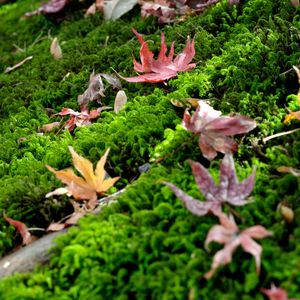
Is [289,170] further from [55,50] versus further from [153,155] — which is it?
[55,50]

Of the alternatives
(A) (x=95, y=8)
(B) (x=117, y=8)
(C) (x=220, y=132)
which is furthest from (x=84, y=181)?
(A) (x=95, y=8)

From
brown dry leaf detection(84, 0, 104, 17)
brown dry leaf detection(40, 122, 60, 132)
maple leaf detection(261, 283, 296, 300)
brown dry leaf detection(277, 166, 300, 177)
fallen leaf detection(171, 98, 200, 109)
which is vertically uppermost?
fallen leaf detection(171, 98, 200, 109)

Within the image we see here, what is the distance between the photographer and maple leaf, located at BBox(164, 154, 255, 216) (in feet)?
5.24

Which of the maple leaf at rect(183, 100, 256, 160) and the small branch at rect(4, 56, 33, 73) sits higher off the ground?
the maple leaf at rect(183, 100, 256, 160)

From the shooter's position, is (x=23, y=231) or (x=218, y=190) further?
(x=23, y=231)

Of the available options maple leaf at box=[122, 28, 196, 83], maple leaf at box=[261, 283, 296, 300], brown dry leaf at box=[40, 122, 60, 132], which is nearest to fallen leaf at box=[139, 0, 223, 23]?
maple leaf at box=[122, 28, 196, 83]

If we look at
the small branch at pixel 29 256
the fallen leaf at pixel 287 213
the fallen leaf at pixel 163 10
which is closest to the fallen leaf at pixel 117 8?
the fallen leaf at pixel 163 10

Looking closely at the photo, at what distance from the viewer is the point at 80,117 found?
8.25ft

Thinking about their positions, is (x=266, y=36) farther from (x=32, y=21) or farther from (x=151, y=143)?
(x=32, y=21)

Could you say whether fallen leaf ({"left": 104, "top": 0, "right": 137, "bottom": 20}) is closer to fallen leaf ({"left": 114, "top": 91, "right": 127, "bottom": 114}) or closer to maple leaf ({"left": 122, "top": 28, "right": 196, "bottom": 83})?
maple leaf ({"left": 122, "top": 28, "right": 196, "bottom": 83})

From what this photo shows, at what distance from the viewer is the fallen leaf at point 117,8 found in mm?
3498

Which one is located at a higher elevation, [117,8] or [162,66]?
[162,66]

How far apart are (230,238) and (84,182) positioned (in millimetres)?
660

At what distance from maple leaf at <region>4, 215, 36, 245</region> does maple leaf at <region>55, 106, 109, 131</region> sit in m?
0.71
